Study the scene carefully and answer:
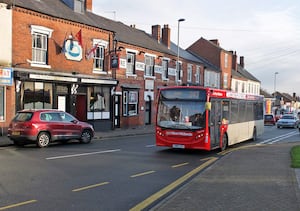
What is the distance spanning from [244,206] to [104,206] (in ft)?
8.46

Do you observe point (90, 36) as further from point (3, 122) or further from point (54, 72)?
point (3, 122)

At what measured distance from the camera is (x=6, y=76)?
20297 mm

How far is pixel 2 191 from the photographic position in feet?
25.5

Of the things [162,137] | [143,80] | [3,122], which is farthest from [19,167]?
[143,80]

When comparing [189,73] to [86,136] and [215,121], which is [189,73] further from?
[215,121]

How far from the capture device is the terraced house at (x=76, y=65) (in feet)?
69.8

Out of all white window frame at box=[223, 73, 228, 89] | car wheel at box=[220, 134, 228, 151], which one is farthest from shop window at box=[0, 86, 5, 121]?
white window frame at box=[223, 73, 228, 89]

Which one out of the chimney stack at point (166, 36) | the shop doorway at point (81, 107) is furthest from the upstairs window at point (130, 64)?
the chimney stack at point (166, 36)

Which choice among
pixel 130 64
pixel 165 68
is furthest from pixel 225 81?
pixel 130 64

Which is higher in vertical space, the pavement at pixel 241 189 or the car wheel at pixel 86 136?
the car wheel at pixel 86 136

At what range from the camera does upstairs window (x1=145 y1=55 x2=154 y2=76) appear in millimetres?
34594

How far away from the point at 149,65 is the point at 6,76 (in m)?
16.9

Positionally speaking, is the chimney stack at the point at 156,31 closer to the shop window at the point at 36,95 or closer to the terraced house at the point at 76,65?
the terraced house at the point at 76,65

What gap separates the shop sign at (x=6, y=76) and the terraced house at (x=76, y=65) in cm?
6
